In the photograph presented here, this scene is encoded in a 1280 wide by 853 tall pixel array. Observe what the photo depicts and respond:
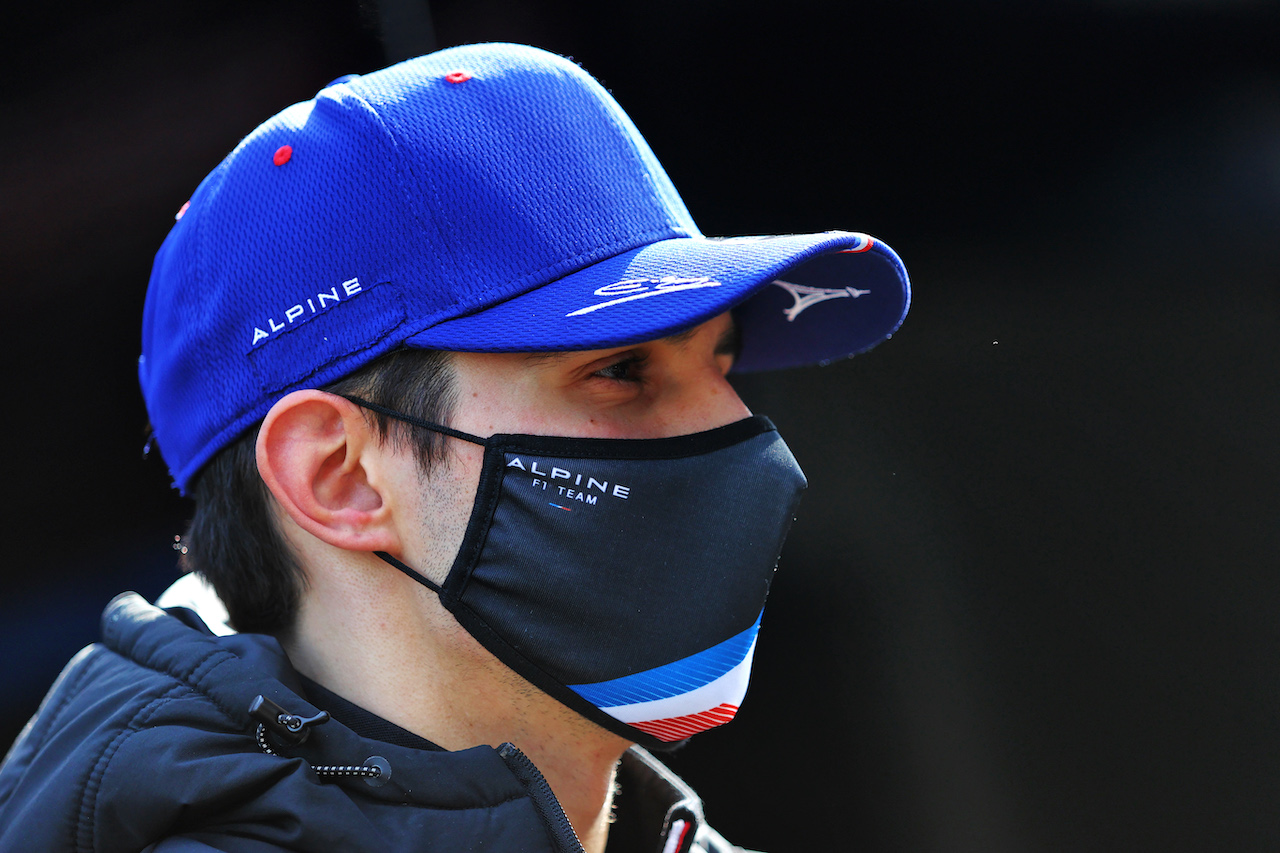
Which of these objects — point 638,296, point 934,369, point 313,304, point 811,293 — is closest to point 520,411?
point 638,296

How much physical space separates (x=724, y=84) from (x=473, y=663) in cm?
161

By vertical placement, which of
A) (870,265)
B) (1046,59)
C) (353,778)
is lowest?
(353,778)

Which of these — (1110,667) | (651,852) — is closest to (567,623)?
(651,852)

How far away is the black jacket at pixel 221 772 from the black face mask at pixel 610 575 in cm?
18

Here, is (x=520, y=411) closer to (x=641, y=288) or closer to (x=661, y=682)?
Result: (x=641, y=288)

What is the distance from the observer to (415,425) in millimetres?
1407

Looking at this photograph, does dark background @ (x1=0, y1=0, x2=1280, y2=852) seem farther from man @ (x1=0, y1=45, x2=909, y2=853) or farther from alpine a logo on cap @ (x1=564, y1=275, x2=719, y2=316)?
alpine a logo on cap @ (x1=564, y1=275, x2=719, y2=316)

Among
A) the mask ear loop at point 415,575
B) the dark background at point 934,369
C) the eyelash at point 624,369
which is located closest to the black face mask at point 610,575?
the mask ear loop at point 415,575

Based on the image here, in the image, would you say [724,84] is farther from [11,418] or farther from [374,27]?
[11,418]

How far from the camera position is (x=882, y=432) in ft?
7.61

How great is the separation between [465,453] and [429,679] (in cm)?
36

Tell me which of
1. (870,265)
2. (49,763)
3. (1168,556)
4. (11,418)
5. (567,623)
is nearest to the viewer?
(49,763)

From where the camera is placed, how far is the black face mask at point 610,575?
1.37 m

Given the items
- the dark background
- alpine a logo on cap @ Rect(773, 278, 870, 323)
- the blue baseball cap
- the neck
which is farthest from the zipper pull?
the dark background
